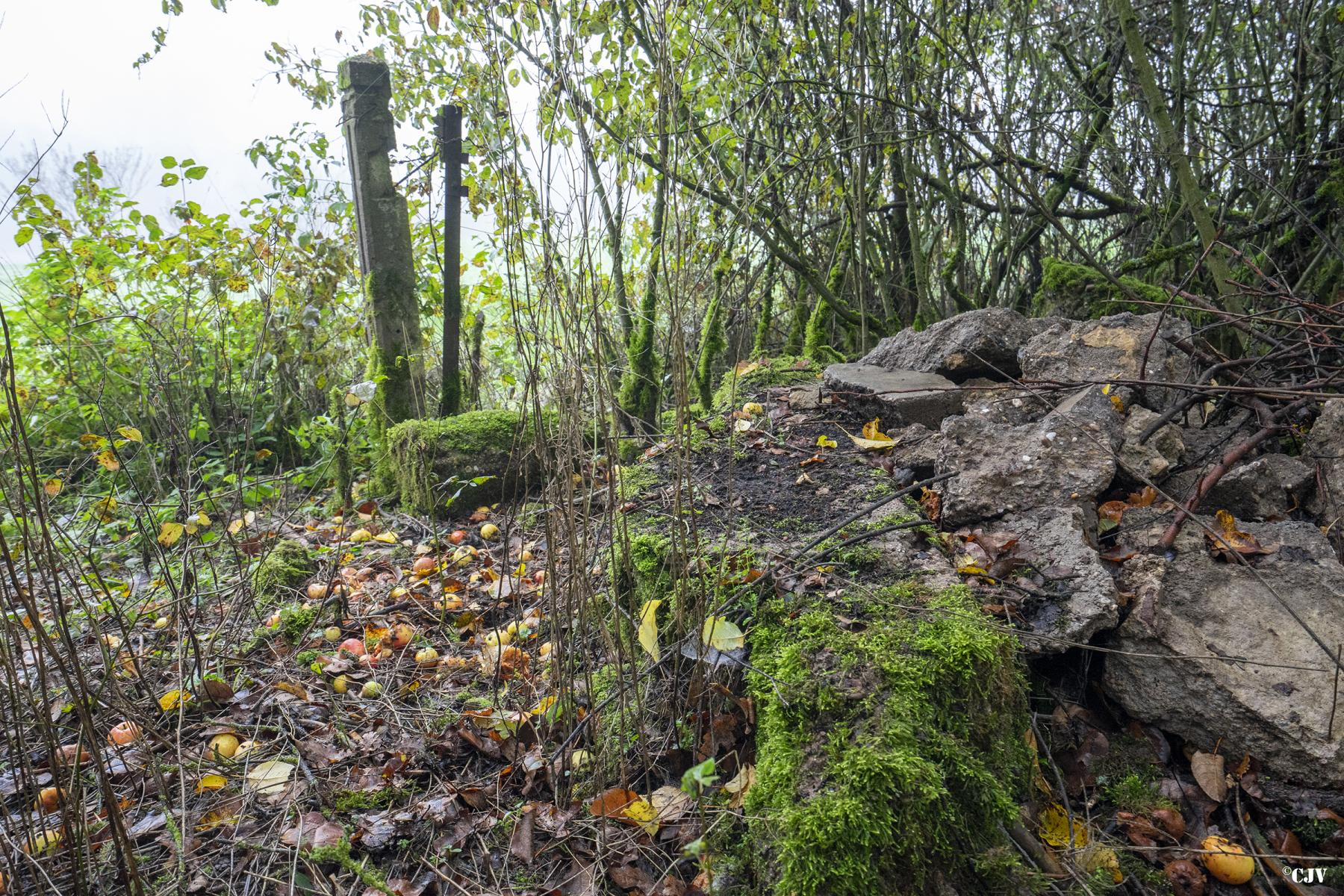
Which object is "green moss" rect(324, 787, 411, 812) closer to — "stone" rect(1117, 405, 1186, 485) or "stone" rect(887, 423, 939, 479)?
"stone" rect(887, 423, 939, 479)

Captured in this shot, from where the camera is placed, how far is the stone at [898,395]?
3.16 meters

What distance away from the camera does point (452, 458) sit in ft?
13.3

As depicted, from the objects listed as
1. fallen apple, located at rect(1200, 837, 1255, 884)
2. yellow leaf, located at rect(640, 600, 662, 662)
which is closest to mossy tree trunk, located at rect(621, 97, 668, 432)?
yellow leaf, located at rect(640, 600, 662, 662)

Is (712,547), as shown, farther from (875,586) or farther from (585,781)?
(585,781)

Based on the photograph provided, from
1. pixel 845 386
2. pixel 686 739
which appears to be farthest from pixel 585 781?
pixel 845 386

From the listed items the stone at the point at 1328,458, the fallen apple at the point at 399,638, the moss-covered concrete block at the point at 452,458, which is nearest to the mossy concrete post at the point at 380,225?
the moss-covered concrete block at the point at 452,458

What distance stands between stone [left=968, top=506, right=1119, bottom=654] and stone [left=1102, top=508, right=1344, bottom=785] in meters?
0.12

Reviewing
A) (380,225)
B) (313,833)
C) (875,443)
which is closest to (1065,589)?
(875,443)

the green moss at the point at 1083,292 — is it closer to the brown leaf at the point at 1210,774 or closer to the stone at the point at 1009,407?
the stone at the point at 1009,407

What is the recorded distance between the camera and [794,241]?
5051mm

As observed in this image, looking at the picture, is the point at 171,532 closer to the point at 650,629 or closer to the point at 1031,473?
the point at 650,629

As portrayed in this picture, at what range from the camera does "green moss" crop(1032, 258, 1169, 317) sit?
12.6ft

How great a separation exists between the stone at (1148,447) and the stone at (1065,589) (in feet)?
1.62

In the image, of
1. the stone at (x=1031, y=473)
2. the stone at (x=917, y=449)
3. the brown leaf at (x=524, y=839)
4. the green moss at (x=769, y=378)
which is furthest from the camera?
the green moss at (x=769, y=378)
